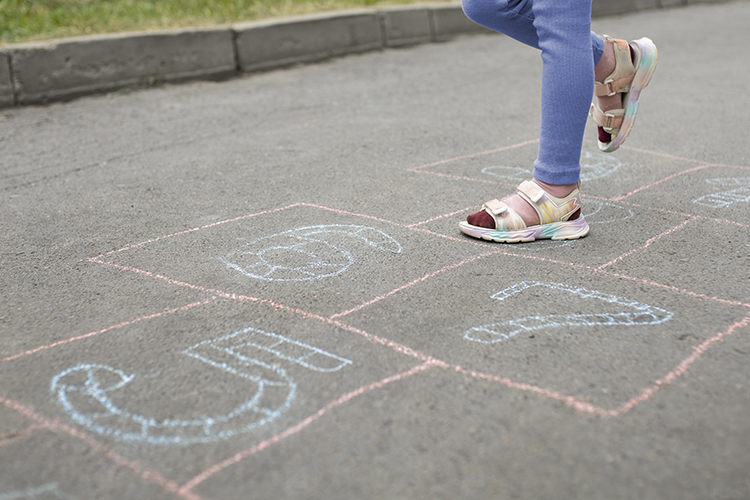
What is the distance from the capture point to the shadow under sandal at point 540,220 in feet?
8.30

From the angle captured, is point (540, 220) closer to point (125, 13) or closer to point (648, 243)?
point (648, 243)

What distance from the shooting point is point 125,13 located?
21.1 feet

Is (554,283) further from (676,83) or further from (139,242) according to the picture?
(676,83)

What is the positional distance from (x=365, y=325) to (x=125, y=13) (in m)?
5.51

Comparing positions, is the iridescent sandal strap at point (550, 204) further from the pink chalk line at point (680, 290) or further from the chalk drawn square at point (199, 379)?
the chalk drawn square at point (199, 379)

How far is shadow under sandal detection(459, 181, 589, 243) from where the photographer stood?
2529mm

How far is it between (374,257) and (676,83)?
13.7 ft

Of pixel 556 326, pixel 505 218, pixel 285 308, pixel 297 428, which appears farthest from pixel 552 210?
pixel 297 428

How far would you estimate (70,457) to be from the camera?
142 cm

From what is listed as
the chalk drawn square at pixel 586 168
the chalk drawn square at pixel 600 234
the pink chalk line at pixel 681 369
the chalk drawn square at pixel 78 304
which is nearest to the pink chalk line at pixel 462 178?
the chalk drawn square at pixel 586 168

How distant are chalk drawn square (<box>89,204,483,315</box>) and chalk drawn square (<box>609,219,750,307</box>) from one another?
1.84ft

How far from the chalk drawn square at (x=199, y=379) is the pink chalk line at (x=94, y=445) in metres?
0.01

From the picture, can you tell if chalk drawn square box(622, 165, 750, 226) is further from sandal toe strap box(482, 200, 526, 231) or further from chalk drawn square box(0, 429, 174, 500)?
chalk drawn square box(0, 429, 174, 500)

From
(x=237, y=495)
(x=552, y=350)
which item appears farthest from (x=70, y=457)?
(x=552, y=350)
